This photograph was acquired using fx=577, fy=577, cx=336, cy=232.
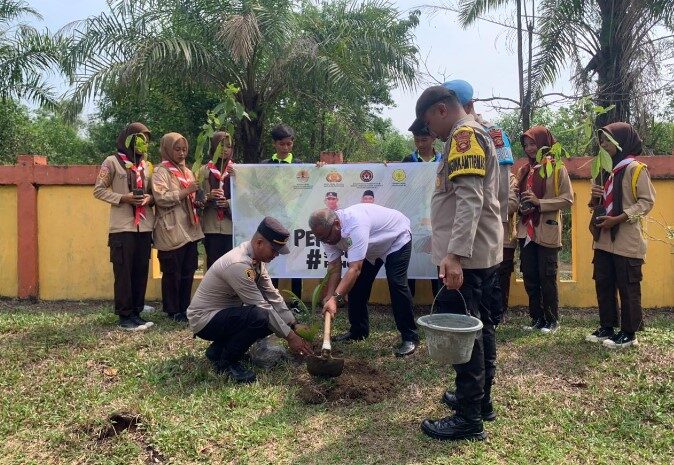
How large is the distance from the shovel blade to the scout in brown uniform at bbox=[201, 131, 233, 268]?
214 centimetres

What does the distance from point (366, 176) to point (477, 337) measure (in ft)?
9.56

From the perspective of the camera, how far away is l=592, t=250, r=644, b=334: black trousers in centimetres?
446

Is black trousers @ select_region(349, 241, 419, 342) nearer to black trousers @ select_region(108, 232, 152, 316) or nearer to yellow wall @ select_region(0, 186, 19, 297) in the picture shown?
black trousers @ select_region(108, 232, 152, 316)

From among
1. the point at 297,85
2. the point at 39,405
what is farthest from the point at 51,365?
the point at 297,85

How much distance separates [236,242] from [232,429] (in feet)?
8.61

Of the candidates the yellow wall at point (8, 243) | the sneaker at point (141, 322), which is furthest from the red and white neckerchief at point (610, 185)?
the yellow wall at point (8, 243)

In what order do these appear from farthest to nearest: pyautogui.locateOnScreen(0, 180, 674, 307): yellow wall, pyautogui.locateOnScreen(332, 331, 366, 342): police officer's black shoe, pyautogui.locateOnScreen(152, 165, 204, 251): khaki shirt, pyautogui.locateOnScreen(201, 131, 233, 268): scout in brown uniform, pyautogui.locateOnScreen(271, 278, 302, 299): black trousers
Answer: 1. pyautogui.locateOnScreen(0, 180, 674, 307): yellow wall
2. pyautogui.locateOnScreen(271, 278, 302, 299): black trousers
3. pyautogui.locateOnScreen(201, 131, 233, 268): scout in brown uniform
4. pyautogui.locateOnScreen(152, 165, 204, 251): khaki shirt
5. pyautogui.locateOnScreen(332, 331, 366, 342): police officer's black shoe

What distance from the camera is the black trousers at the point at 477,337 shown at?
3.12 m

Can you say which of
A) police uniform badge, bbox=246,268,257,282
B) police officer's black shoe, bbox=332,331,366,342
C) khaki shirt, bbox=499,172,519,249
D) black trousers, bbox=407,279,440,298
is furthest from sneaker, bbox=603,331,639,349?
police uniform badge, bbox=246,268,257,282

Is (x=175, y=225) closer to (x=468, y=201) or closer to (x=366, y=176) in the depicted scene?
(x=366, y=176)

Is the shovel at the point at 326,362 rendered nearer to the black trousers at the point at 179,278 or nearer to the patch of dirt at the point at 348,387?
the patch of dirt at the point at 348,387

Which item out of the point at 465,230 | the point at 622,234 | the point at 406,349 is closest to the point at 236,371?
the point at 406,349

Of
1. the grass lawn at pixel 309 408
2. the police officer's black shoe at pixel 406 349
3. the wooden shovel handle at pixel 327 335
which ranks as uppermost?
the wooden shovel handle at pixel 327 335

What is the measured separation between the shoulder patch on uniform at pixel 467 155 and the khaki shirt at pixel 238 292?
5.25 feet
